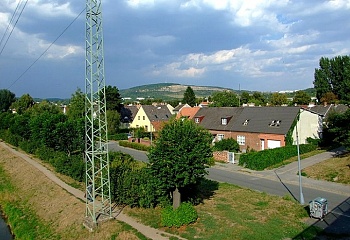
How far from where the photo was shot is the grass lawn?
26.8 m

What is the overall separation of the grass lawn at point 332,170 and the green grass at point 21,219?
849 inches

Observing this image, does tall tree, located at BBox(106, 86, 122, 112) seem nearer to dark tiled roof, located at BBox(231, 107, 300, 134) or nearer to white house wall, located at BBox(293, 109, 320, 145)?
dark tiled roof, located at BBox(231, 107, 300, 134)

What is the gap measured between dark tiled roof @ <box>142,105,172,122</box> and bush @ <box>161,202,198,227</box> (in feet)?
179

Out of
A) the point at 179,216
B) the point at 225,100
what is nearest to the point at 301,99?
the point at 225,100

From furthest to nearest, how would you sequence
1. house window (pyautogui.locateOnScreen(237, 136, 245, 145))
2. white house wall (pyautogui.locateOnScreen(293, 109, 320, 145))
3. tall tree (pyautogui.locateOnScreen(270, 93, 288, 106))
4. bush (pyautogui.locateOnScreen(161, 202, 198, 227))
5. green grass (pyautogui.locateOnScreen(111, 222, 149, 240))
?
1. tall tree (pyautogui.locateOnScreen(270, 93, 288, 106))
2. house window (pyautogui.locateOnScreen(237, 136, 245, 145))
3. white house wall (pyautogui.locateOnScreen(293, 109, 320, 145))
4. bush (pyautogui.locateOnScreen(161, 202, 198, 227))
5. green grass (pyautogui.locateOnScreen(111, 222, 149, 240))

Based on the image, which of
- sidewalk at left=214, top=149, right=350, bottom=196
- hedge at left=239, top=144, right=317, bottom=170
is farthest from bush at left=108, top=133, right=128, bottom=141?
hedge at left=239, top=144, right=317, bottom=170

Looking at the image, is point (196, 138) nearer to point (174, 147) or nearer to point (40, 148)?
point (174, 147)

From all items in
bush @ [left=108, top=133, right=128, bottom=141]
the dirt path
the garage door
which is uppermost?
the garage door

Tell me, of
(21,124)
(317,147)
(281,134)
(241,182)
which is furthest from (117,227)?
(21,124)

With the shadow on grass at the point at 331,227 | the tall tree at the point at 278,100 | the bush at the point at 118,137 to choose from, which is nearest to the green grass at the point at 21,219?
the shadow on grass at the point at 331,227

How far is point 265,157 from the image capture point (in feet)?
109

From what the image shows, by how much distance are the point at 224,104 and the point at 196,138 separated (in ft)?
214

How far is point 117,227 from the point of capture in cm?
1698

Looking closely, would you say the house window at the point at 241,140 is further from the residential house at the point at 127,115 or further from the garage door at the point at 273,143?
the residential house at the point at 127,115
